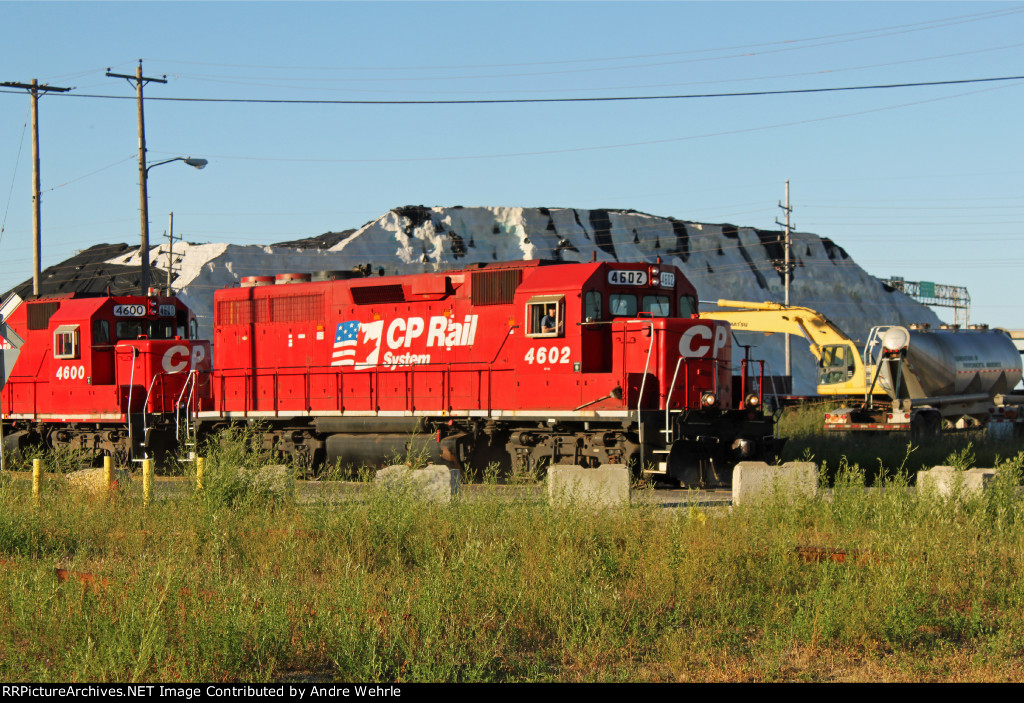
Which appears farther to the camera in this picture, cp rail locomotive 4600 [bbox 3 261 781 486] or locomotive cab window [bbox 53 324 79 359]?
locomotive cab window [bbox 53 324 79 359]

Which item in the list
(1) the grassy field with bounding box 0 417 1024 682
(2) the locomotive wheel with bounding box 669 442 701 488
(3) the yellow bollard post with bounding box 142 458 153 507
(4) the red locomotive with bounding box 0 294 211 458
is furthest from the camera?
(4) the red locomotive with bounding box 0 294 211 458

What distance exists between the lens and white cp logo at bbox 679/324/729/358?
15781 millimetres

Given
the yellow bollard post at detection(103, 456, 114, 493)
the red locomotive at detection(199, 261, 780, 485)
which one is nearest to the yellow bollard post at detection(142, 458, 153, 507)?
the yellow bollard post at detection(103, 456, 114, 493)

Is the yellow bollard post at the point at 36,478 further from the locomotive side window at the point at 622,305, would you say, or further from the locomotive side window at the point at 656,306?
the locomotive side window at the point at 656,306

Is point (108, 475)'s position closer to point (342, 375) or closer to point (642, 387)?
point (342, 375)

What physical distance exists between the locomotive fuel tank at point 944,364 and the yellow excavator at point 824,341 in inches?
198

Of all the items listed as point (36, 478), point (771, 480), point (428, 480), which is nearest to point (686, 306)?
point (771, 480)

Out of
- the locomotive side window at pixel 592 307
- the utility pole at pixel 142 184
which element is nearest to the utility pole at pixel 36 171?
the utility pole at pixel 142 184

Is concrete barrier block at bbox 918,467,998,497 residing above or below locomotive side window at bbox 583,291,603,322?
below

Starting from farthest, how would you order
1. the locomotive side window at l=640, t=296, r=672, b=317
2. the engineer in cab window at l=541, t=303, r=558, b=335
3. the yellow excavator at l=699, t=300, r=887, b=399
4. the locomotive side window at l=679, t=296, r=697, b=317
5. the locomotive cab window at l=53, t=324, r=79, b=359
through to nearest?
the yellow excavator at l=699, t=300, r=887, b=399 → the locomotive cab window at l=53, t=324, r=79, b=359 → the locomotive side window at l=679, t=296, r=697, b=317 → the locomotive side window at l=640, t=296, r=672, b=317 → the engineer in cab window at l=541, t=303, r=558, b=335

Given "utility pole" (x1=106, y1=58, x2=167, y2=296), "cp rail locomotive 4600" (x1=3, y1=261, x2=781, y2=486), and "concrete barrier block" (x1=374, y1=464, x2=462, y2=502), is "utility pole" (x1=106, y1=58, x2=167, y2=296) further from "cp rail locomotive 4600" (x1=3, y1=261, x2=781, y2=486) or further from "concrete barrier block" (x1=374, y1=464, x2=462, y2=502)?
"concrete barrier block" (x1=374, y1=464, x2=462, y2=502)

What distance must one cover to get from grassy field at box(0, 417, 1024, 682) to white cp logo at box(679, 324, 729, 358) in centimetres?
496

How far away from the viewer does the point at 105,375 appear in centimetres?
2223

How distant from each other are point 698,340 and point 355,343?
6.77 metres
